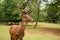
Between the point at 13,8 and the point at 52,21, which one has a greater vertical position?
the point at 13,8

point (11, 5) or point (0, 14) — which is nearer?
point (11, 5)

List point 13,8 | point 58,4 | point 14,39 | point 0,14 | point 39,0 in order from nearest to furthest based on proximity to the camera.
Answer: point 14,39 → point 58,4 → point 39,0 → point 13,8 → point 0,14

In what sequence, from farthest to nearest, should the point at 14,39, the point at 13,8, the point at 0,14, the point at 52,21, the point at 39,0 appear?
the point at 52,21, the point at 0,14, the point at 13,8, the point at 39,0, the point at 14,39

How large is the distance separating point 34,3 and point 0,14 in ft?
49.2

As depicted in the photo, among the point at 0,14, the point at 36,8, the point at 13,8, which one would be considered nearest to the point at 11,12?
the point at 13,8

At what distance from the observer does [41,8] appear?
84.7 feet

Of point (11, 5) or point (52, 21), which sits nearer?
A: point (11, 5)

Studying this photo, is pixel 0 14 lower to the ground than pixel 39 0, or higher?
lower

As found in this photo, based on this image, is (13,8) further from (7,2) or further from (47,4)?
(47,4)

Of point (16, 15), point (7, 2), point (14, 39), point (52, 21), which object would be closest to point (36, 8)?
point (16, 15)

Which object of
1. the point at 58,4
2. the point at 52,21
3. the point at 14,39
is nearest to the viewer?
the point at 14,39

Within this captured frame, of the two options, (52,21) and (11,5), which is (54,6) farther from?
(52,21)

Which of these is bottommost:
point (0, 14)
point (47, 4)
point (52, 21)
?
point (52, 21)

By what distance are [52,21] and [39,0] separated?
28.1m
